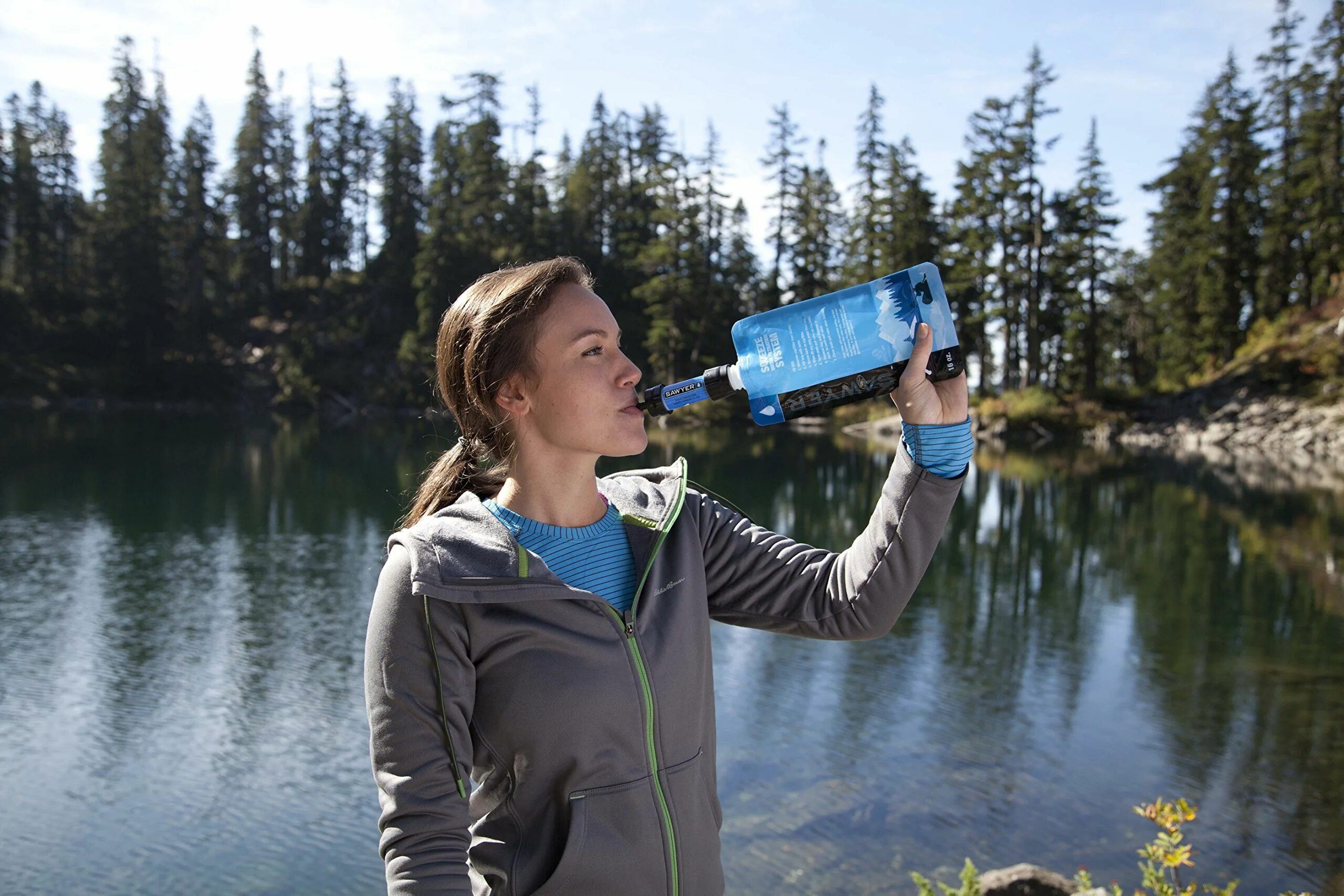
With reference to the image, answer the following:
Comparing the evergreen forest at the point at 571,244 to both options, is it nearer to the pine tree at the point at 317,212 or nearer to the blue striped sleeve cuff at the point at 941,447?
the pine tree at the point at 317,212

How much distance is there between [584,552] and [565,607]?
19 centimetres

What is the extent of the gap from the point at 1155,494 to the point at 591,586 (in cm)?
2251

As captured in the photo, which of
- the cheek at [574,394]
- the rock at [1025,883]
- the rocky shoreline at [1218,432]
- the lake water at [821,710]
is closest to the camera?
the cheek at [574,394]

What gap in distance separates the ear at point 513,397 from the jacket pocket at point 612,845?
2.15 feet

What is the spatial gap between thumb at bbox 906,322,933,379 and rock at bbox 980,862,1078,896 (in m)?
4.07

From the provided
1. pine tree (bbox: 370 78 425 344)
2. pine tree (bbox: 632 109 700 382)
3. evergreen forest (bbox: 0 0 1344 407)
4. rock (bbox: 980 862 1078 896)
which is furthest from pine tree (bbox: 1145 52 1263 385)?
rock (bbox: 980 862 1078 896)

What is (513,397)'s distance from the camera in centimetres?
187

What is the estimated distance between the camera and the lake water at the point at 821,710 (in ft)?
20.5

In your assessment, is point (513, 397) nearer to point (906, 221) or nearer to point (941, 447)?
point (941, 447)

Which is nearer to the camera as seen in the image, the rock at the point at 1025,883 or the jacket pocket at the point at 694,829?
the jacket pocket at the point at 694,829

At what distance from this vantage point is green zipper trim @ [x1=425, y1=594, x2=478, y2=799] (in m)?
1.55

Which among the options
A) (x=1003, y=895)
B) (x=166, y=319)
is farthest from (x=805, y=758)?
(x=166, y=319)

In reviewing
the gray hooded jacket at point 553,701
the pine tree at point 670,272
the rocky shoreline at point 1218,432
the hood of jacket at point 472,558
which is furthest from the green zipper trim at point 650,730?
the pine tree at point 670,272

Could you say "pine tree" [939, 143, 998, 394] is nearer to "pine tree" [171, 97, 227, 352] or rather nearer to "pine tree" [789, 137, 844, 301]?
"pine tree" [789, 137, 844, 301]
